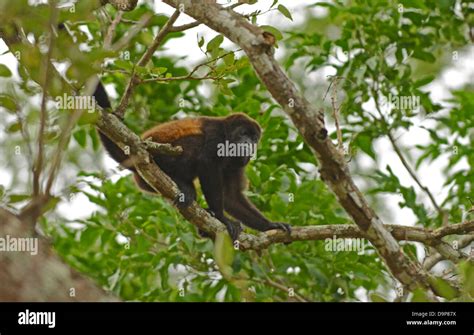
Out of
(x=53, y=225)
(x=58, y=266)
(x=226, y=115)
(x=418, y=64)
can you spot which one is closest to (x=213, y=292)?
(x=226, y=115)

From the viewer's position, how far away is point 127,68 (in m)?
4.69

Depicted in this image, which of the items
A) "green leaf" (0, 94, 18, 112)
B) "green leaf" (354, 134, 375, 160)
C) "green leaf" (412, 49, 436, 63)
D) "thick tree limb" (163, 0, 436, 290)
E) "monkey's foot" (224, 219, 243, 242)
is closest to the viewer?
"green leaf" (0, 94, 18, 112)

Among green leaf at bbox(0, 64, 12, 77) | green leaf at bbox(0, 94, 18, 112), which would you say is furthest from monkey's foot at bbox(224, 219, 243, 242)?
green leaf at bbox(0, 94, 18, 112)

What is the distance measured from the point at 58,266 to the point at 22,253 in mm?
114

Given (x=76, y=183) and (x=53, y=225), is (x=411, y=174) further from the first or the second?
(x=76, y=183)

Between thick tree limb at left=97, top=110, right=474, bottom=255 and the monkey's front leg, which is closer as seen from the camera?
thick tree limb at left=97, top=110, right=474, bottom=255

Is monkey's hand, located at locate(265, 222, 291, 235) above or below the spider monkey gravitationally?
below

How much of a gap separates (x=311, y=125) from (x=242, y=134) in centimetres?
386

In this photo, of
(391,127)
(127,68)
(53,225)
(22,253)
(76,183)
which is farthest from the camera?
(53,225)

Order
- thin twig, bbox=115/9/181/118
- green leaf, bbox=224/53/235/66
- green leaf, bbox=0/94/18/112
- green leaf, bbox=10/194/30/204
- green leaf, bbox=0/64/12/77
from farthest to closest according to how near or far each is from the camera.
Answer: thin twig, bbox=115/9/181/118 → green leaf, bbox=224/53/235/66 → green leaf, bbox=0/64/12/77 → green leaf, bbox=0/94/18/112 → green leaf, bbox=10/194/30/204

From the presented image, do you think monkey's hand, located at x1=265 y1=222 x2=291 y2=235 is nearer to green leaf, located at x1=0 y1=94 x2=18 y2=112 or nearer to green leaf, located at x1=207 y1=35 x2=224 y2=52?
green leaf, located at x1=207 y1=35 x2=224 y2=52

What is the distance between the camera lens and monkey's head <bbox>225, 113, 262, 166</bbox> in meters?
7.18

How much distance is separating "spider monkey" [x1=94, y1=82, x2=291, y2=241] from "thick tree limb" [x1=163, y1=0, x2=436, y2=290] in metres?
2.18

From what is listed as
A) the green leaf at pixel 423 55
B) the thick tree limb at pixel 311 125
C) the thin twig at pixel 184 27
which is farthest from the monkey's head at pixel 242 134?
the thick tree limb at pixel 311 125
